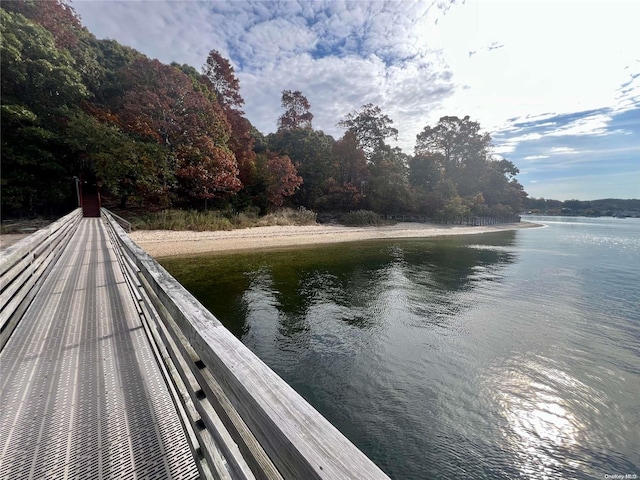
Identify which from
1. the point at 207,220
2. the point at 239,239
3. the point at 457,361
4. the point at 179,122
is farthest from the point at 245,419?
the point at 179,122

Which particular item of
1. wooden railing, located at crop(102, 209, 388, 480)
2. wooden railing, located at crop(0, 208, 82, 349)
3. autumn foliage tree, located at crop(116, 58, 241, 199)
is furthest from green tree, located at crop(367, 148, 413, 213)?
wooden railing, located at crop(102, 209, 388, 480)

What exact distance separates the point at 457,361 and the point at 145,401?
543 cm

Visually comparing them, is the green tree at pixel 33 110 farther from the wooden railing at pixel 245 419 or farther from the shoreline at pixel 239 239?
the wooden railing at pixel 245 419

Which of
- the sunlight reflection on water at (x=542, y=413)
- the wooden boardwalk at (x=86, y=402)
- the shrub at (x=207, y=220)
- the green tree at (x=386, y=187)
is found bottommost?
the sunlight reflection on water at (x=542, y=413)

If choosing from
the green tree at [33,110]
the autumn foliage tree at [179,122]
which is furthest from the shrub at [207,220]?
the green tree at [33,110]

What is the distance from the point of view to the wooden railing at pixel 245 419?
65 centimetres

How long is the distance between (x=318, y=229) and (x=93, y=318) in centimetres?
2309

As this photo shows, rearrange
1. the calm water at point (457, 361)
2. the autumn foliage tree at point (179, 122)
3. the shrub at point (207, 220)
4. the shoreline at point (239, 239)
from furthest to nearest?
the autumn foliage tree at point (179, 122) → the shrub at point (207, 220) → the shoreline at point (239, 239) → the calm water at point (457, 361)

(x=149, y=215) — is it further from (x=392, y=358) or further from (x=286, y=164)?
(x=392, y=358)

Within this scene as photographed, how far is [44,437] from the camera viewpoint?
1.60m

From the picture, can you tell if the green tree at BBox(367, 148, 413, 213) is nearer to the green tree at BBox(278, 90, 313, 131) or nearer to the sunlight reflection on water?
the green tree at BBox(278, 90, 313, 131)

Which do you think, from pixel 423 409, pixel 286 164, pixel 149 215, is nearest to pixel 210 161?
pixel 149 215

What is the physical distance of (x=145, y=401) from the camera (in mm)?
1884

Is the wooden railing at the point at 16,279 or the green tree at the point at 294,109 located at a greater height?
the green tree at the point at 294,109
